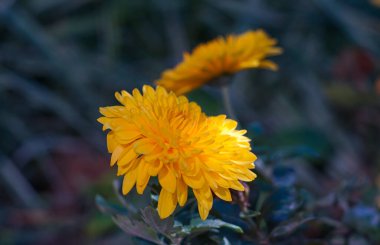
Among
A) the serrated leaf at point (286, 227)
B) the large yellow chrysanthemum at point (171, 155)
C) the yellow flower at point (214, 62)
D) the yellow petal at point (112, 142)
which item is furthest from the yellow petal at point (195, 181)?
the yellow flower at point (214, 62)

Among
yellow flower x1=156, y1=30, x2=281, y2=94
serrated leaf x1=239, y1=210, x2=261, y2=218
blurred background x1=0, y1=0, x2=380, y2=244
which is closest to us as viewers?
serrated leaf x1=239, y1=210, x2=261, y2=218

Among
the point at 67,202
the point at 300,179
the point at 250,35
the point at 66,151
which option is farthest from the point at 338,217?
the point at 66,151

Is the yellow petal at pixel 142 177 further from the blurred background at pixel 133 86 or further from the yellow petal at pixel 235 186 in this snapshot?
the blurred background at pixel 133 86

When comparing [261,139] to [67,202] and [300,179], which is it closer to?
[300,179]

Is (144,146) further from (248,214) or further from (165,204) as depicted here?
(248,214)

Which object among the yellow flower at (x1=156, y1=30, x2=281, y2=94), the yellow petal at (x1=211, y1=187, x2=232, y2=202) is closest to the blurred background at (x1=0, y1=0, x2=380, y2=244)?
the yellow flower at (x1=156, y1=30, x2=281, y2=94)

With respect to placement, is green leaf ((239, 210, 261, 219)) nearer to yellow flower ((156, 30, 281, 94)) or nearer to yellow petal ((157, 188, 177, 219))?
yellow petal ((157, 188, 177, 219))
